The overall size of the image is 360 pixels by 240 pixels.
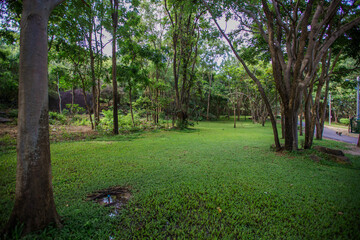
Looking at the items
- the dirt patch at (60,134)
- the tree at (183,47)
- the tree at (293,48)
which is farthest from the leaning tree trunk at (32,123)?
the tree at (183,47)

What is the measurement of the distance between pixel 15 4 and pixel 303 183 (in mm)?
5641

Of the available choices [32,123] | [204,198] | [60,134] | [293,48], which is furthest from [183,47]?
[32,123]

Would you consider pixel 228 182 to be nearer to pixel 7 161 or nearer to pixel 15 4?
pixel 15 4

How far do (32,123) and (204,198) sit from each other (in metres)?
2.34

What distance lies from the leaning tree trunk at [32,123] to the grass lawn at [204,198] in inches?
12.0

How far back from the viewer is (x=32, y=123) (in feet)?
5.17

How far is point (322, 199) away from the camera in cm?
265

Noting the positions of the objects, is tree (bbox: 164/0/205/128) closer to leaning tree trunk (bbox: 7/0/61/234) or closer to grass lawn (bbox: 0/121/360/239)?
grass lawn (bbox: 0/121/360/239)

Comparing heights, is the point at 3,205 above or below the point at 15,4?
below

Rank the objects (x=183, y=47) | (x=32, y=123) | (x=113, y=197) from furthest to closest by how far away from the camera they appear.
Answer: (x=183, y=47)
(x=113, y=197)
(x=32, y=123)

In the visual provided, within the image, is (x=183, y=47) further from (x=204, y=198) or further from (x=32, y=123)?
(x=32, y=123)

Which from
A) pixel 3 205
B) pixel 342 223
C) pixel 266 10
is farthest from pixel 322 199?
pixel 266 10

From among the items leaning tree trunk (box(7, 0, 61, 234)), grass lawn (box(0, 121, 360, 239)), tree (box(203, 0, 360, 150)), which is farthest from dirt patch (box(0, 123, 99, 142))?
tree (box(203, 0, 360, 150))

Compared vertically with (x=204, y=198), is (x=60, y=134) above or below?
above
